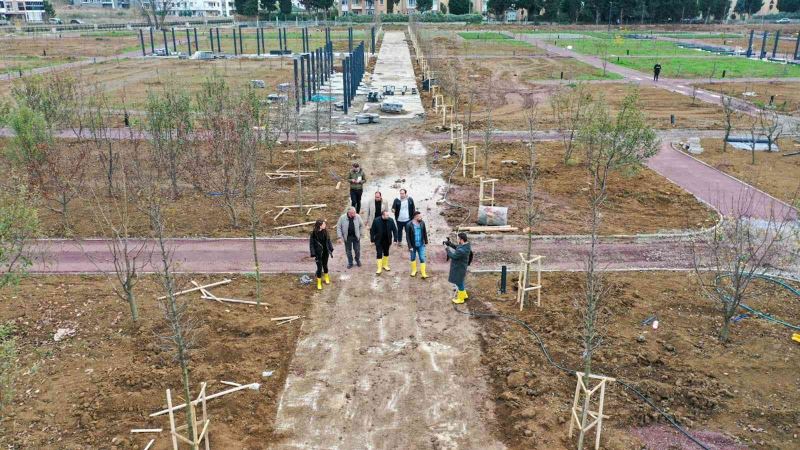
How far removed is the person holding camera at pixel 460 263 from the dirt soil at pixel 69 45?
194ft

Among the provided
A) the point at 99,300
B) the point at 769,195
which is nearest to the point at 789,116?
the point at 769,195

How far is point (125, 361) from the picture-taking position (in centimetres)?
991

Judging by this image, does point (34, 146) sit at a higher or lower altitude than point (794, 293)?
higher

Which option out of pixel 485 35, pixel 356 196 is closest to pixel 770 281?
pixel 356 196

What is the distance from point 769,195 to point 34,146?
21004 millimetres

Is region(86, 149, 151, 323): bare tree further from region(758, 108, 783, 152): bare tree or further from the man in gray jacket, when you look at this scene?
region(758, 108, 783, 152): bare tree

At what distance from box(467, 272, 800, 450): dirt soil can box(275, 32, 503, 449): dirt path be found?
0.52 m

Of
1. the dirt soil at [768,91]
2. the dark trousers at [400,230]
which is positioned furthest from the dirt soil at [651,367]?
the dirt soil at [768,91]

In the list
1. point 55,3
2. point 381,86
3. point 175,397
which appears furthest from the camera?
point 55,3

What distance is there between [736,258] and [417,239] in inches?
241

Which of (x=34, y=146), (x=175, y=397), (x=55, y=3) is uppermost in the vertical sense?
(x=55, y=3)

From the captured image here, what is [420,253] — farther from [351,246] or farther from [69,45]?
[69,45]

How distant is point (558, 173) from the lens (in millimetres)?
20531

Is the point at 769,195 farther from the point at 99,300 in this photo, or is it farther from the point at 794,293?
the point at 99,300
